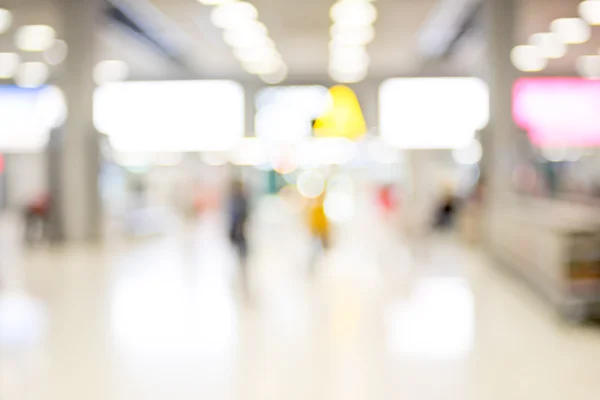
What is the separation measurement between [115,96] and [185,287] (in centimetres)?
1161

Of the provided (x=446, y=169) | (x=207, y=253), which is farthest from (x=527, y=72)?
(x=207, y=253)

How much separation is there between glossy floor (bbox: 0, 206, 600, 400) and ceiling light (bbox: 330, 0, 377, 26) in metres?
5.36

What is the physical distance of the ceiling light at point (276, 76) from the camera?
22.3 m

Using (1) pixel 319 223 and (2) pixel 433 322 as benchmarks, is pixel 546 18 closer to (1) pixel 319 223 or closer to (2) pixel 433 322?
(1) pixel 319 223

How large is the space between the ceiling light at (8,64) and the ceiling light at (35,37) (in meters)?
1.44

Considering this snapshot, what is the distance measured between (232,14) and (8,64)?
455 inches

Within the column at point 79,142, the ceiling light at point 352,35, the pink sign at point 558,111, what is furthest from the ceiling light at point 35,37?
the pink sign at point 558,111

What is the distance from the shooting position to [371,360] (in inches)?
232

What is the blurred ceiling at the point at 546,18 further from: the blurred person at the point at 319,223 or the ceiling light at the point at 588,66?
the blurred person at the point at 319,223

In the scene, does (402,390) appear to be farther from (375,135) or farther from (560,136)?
(375,135)

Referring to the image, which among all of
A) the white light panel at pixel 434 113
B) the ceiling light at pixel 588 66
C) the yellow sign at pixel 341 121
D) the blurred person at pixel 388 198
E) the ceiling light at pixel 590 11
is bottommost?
the blurred person at pixel 388 198

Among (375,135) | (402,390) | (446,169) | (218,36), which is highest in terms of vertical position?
(218,36)

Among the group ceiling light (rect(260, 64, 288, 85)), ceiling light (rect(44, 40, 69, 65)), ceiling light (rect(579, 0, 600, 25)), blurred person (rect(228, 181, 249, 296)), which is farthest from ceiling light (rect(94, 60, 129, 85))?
ceiling light (rect(579, 0, 600, 25))

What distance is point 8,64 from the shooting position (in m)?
21.3
